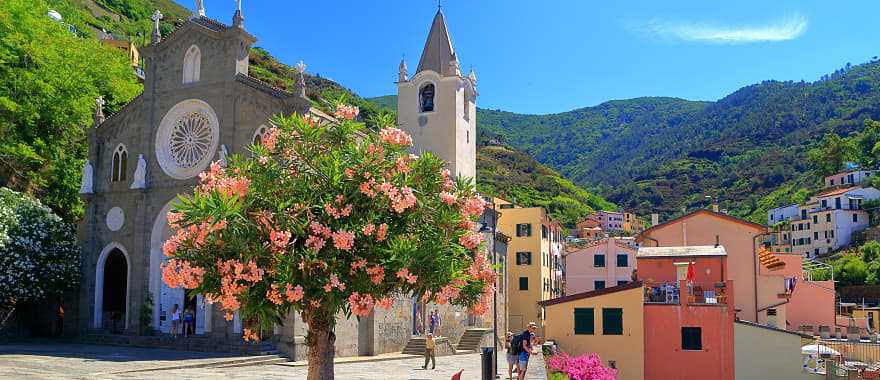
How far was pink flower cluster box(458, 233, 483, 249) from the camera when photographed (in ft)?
37.2

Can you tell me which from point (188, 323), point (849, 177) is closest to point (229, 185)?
point (188, 323)

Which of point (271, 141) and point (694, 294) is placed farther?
point (694, 294)

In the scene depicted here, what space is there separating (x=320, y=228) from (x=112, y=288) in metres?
27.6

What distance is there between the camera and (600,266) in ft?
196

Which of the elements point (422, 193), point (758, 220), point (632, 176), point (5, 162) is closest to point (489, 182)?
point (758, 220)

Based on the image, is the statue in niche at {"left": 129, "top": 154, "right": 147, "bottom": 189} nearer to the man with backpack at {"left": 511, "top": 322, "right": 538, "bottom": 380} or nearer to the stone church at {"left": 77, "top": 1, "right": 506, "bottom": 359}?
the stone church at {"left": 77, "top": 1, "right": 506, "bottom": 359}

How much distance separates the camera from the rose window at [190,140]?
32.1 m

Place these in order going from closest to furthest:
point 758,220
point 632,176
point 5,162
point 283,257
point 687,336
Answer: point 283,257, point 687,336, point 5,162, point 758,220, point 632,176

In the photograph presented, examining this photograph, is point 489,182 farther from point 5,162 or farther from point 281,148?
point 281,148

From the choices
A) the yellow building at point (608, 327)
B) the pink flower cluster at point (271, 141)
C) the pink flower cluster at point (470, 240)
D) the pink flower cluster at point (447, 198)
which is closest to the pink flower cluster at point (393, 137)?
the pink flower cluster at point (447, 198)

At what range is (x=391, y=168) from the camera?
1080 cm

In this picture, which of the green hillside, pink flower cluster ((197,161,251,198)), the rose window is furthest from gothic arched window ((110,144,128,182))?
the green hillside

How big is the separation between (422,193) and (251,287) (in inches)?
106

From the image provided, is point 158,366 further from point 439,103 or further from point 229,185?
point 439,103
